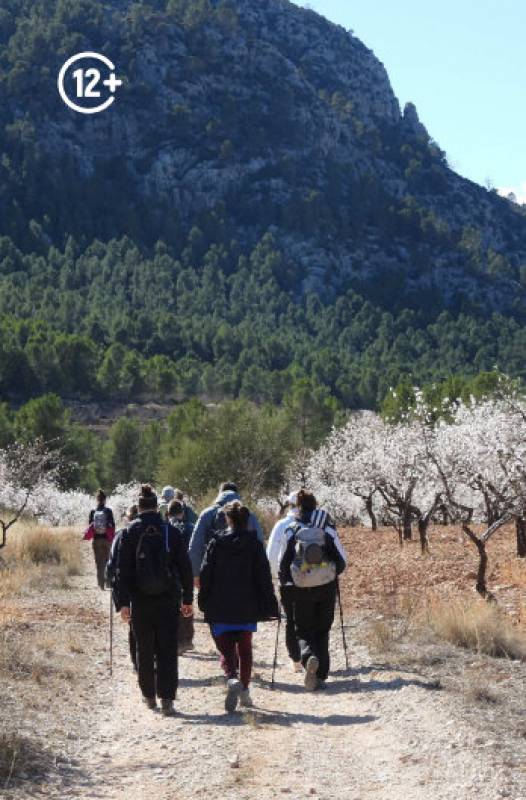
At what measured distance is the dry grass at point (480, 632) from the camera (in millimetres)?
10430

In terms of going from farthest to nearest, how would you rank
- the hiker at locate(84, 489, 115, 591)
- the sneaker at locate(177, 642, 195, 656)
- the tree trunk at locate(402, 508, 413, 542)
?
the tree trunk at locate(402, 508, 413, 542)
the hiker at locate(84, 489, 115, 591)
the sneaker at locate(177, 642, 195, 656)

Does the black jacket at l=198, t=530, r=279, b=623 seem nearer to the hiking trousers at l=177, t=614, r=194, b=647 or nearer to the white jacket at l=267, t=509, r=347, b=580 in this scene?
the white jacket at l=267, t=509, r=347, b=580

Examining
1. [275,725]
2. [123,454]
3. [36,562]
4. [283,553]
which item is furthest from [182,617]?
[123,454]

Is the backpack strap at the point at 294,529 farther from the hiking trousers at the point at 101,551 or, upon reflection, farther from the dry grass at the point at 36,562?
the hiking trousers at the point at 101,551

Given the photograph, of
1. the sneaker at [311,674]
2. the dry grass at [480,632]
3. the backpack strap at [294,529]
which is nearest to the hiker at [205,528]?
the backpack strap at [294,529]

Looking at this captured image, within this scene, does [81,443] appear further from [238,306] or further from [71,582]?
[238,306]

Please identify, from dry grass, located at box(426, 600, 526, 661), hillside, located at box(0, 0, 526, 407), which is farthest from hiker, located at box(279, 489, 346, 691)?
hillside, located at box(0, 0, 526, 407)

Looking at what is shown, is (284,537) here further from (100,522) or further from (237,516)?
(100,522)

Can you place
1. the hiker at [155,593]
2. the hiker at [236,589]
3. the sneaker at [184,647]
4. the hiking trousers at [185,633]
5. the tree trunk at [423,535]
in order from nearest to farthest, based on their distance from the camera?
the hiker at [155,593], the hiker at [236,589], the hiking trousers at [185,633], the sneaker at [184,647], the tree trunk at [423,535]

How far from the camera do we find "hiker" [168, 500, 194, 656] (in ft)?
37.8

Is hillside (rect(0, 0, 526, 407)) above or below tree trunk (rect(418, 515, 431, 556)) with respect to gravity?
above

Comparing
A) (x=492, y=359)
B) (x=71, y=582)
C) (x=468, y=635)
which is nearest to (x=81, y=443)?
(x=71, y=582)

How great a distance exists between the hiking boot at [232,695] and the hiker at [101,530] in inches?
388

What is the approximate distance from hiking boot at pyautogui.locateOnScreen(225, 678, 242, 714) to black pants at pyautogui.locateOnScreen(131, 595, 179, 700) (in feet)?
1.48
